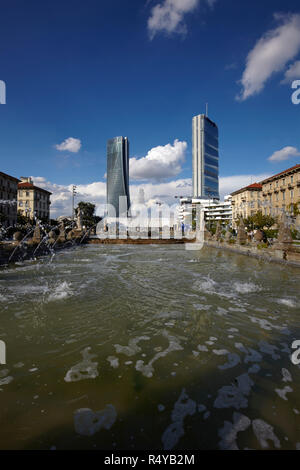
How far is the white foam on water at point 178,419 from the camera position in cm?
247

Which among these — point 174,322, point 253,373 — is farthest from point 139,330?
point 253,373

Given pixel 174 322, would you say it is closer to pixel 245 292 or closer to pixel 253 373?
pixel 253 373

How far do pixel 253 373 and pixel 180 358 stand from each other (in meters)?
1.18

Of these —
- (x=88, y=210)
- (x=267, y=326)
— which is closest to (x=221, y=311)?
(x=267, y=326)

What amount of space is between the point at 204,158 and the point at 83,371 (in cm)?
19281

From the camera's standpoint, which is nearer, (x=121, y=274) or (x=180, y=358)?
(x=180, y=358)

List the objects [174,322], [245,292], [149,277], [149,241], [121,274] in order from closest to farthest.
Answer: [174,322] < [245,292] < [149,277] < [121,274] < [149,241]

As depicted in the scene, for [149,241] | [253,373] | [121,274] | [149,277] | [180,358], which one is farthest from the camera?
[149,241]

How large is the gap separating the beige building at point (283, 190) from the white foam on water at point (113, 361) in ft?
166

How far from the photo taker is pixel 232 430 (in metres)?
2.62

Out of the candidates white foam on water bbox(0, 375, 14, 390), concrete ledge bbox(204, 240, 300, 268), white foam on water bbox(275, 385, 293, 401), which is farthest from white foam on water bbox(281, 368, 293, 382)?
concrete ledge bbox(204, 240, 300, 268)

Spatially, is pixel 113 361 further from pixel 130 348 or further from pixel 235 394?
pixel 235 394
